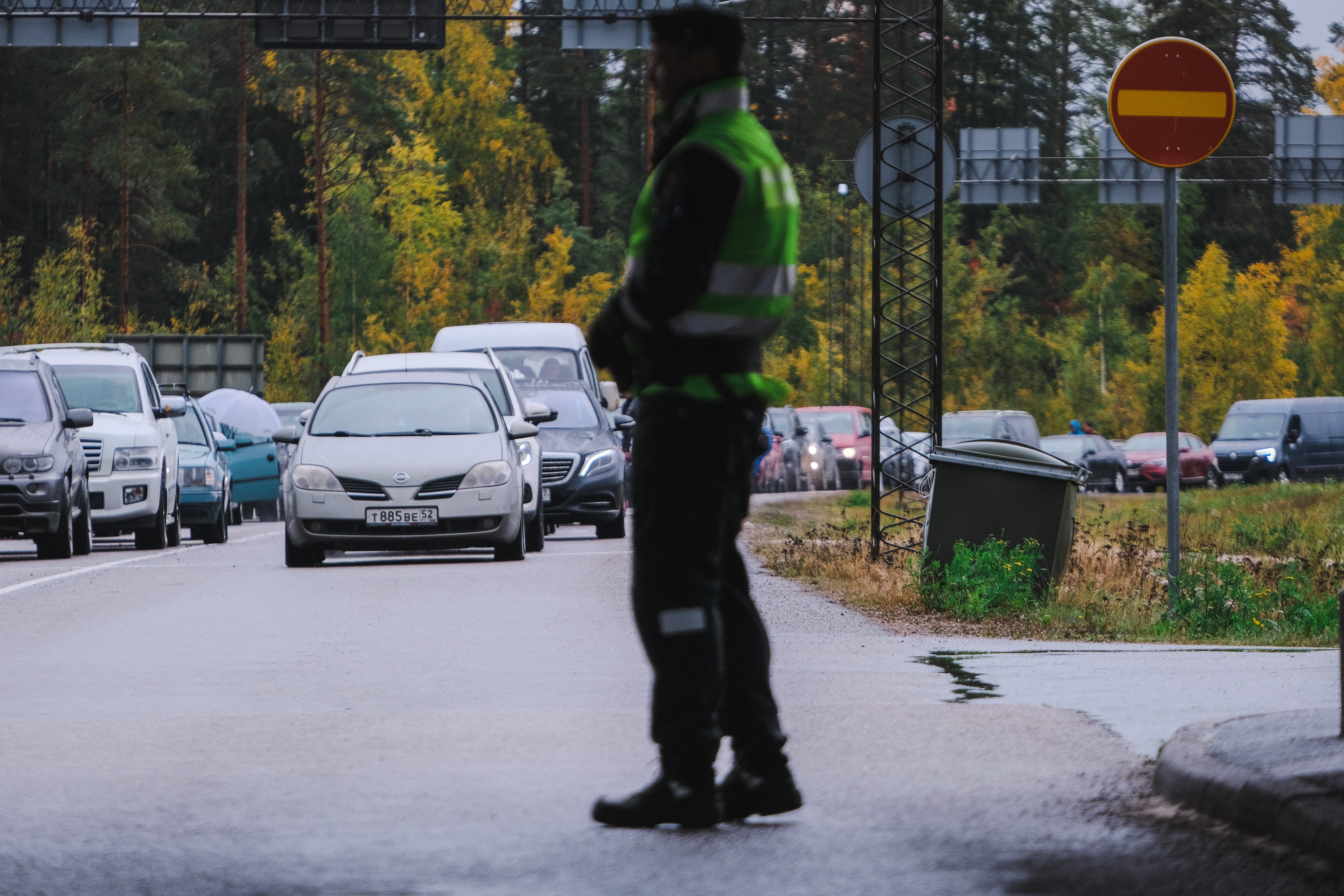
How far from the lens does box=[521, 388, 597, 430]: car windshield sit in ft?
75.3

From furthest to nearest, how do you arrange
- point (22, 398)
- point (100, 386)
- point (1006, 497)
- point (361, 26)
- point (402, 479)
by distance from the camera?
1. point (361, 26)
2. point (100, 386)
3. point (22, 398)
4. point (402, 479)
5. point (1006, 497)

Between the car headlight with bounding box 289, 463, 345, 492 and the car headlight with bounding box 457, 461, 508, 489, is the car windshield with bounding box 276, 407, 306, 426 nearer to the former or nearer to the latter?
the car headlight with bounding box 289, 463, 345, 492

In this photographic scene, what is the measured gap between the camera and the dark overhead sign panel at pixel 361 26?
30266mm

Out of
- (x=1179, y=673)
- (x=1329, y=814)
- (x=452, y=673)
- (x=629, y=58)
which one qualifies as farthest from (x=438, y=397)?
(x=629, y=58)

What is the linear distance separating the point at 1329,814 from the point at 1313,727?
1.33 m

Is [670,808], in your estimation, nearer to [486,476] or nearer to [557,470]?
[486,476]

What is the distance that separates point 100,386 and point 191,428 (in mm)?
3726

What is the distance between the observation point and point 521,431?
60.5 ft

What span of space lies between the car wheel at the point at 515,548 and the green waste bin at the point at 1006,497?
228 inches

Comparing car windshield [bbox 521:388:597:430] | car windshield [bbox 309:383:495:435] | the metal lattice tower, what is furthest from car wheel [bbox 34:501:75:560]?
the metal lattice tower

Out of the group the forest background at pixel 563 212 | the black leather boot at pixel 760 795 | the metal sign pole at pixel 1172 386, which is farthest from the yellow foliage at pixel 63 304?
the black leather boot at pixel 760 795

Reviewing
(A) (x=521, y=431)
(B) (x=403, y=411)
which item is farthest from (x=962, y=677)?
(B) (x=403, y=411)

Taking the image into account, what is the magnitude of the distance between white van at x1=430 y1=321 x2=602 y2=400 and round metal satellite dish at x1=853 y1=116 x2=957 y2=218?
28.5ft

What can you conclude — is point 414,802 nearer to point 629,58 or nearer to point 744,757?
point 744,757
